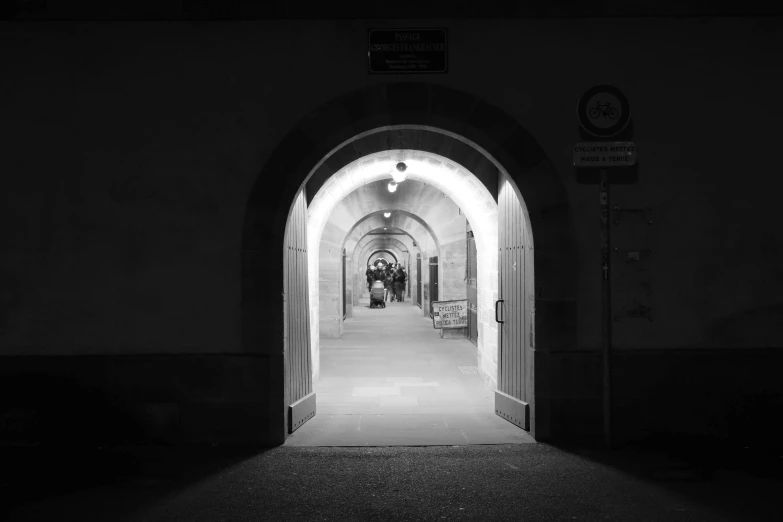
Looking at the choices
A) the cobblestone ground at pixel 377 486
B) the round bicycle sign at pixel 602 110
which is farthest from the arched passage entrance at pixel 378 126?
the cobblestone ground at pixel 377 486

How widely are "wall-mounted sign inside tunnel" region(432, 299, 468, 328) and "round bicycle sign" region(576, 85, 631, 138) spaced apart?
7461 millimetres

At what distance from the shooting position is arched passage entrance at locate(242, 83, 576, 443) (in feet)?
14.6

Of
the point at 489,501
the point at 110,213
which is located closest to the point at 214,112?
the point at 110,213

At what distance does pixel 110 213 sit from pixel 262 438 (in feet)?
7.45

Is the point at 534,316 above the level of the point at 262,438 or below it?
above

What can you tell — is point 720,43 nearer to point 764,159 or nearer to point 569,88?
point 764,159

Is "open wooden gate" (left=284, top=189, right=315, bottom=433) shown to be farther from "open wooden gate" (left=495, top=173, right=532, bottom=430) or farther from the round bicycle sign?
the round bicycle sign

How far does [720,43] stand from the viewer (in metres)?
4.51

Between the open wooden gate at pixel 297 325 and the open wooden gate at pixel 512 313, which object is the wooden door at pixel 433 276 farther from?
the open wooden gate at pixel 297 325

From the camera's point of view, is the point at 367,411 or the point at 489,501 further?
the point at 367,411

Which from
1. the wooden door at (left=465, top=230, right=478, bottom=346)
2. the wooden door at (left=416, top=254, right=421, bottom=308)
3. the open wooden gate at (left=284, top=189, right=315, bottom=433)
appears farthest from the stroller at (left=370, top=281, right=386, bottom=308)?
the open wooden gate at (left=284, top=189, right=315, bottom=433)

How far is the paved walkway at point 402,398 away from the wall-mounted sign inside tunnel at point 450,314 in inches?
19.5

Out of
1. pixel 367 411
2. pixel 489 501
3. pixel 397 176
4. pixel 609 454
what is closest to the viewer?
pixel 489 501

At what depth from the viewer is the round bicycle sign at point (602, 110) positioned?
14.5ft
